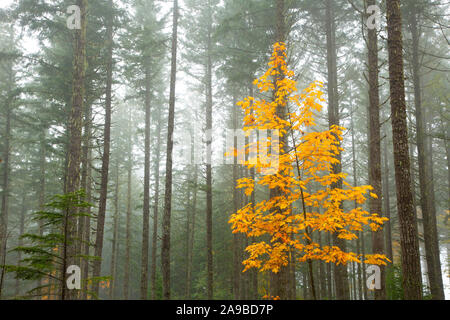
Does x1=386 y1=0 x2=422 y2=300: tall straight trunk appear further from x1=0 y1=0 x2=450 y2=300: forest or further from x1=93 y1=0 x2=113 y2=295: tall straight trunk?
x1=93 y1=0 x2=113 y2=295: tall straight trunk

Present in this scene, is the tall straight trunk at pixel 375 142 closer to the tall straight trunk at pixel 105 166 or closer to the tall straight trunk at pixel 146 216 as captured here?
the tall straight trunk at pixel 105 166

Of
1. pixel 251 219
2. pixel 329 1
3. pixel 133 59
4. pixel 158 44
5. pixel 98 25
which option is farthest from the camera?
pixel 133 59

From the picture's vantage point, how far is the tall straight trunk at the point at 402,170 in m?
5.27

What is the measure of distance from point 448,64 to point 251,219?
2642 centimetres

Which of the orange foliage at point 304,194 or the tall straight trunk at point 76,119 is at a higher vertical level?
the tall straight trunk at point 76,119

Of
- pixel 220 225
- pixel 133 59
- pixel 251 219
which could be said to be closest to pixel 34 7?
pixel 133 59

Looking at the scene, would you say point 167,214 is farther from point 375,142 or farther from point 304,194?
point 375,142

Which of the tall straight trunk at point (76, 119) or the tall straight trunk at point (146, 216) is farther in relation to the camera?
the tall straight trunk at point (146, 216)

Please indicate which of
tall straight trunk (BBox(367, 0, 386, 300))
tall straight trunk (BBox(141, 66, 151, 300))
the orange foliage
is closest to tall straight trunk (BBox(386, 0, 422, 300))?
the orange foliage

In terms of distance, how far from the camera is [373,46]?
8.65 m

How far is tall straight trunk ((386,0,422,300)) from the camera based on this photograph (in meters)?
5.27

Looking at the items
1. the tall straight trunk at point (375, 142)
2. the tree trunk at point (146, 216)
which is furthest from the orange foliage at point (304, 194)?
the tree trunk at point (146, 216)
